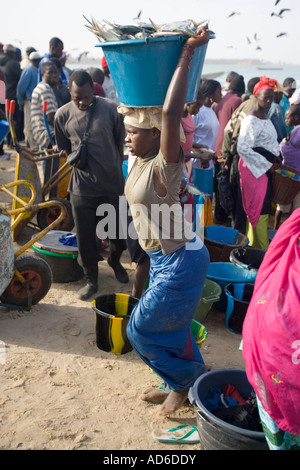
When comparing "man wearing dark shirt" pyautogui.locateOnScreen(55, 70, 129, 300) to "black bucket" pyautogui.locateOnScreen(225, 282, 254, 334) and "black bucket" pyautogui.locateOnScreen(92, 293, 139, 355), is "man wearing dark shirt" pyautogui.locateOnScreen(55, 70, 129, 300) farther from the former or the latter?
"black bucket" pyautogui.locateOnScreen(225, 282, 254, 334)

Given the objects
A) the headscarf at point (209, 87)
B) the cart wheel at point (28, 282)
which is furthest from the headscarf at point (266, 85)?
the cart wheel at point (28, 282)

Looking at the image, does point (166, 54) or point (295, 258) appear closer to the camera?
point (295, 258)

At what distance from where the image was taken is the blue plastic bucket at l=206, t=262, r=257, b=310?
4.69m

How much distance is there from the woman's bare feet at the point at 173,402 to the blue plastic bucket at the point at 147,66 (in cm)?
186

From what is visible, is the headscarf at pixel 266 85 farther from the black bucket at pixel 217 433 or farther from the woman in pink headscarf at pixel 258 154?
the black bucket at pixel 217 433

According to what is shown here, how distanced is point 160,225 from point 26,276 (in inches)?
79.0

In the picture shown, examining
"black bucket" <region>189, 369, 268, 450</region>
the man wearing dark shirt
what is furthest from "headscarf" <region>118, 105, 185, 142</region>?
the man wearing dark shirt

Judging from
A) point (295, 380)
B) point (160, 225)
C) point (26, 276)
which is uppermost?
point (160, 225)

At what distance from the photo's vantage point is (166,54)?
251 centimetres

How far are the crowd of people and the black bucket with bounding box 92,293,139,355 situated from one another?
0.29 meters

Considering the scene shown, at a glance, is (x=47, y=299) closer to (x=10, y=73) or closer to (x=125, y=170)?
(x=125, y=170)

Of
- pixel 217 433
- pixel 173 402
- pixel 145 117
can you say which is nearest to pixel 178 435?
pixel 173 402
